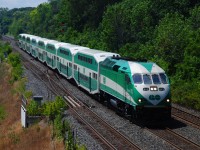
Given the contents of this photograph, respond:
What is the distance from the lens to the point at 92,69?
33.5 m

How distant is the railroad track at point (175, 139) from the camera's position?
2034 centimetres

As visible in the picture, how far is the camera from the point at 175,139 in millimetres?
21734

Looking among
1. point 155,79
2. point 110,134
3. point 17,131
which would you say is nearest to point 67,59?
point 17,131

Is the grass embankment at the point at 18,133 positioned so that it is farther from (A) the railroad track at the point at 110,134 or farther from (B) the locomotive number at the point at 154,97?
(B) the locomotive number at the point at 154,97

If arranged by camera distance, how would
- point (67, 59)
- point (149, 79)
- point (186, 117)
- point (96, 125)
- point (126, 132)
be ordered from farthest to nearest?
point (67, 59) → point (186, 117) → point (96, 125) → point (149, 79) → point (126, 132)

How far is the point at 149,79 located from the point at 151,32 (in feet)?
93.1

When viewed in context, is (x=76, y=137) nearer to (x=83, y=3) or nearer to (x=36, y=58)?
(x=36, y=58)

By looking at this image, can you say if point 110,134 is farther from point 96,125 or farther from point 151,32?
point 151,32

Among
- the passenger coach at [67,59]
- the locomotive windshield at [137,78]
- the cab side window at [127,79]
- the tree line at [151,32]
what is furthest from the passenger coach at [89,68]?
the locomotive windshield at [137,78]

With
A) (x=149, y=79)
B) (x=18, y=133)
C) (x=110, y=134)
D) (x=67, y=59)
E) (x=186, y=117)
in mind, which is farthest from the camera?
(x=67, y=59)

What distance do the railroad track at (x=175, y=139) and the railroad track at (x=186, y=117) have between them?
7.63 ft

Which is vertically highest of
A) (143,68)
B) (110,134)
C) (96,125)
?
(143,68)

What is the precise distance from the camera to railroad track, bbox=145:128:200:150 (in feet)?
66.7

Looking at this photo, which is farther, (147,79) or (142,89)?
(147,79)
